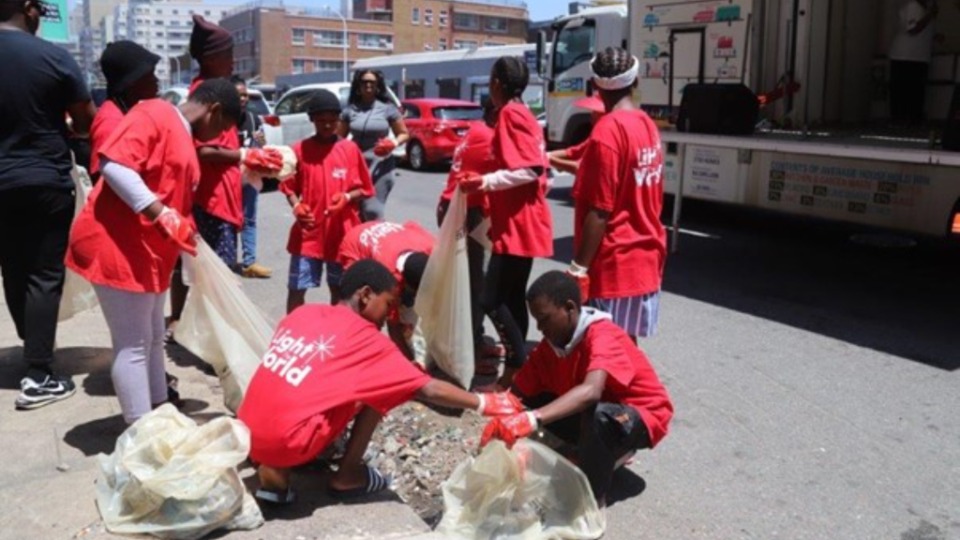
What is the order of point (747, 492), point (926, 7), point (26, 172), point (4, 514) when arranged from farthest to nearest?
point (926, 7) < point (26, 172) < point (747, 492) < point (4, 514)

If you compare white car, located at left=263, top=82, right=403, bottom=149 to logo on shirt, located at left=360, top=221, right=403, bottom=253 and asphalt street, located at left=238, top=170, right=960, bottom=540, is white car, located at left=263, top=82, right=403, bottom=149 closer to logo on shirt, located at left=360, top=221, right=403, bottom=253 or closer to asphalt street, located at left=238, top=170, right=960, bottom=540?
asphalt street, located at left=238, top=170, right=960, bottom=540

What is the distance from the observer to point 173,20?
110 metres

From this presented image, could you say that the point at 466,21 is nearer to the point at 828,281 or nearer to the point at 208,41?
the point at 828,281

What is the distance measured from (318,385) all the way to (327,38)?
92268 mm

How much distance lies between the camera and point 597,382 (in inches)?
126

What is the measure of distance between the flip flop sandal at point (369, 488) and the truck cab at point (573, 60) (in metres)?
9.26

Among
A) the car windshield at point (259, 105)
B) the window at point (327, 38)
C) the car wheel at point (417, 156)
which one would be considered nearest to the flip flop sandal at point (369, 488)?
the car windshield at point (259, 105)

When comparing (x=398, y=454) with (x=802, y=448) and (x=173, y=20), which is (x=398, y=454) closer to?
(x=802, y=448)

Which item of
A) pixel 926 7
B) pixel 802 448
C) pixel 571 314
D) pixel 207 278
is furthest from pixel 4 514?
pixel 926 7

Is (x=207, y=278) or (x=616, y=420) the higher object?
(x=207, y=278)

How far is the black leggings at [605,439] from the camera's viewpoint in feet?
10.8

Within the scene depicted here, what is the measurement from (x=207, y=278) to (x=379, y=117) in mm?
2933

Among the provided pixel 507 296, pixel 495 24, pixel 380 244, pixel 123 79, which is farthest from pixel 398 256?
pixel 495 24

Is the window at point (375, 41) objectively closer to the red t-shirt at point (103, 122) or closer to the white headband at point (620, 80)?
the red t-shirt at point (103, 122)
